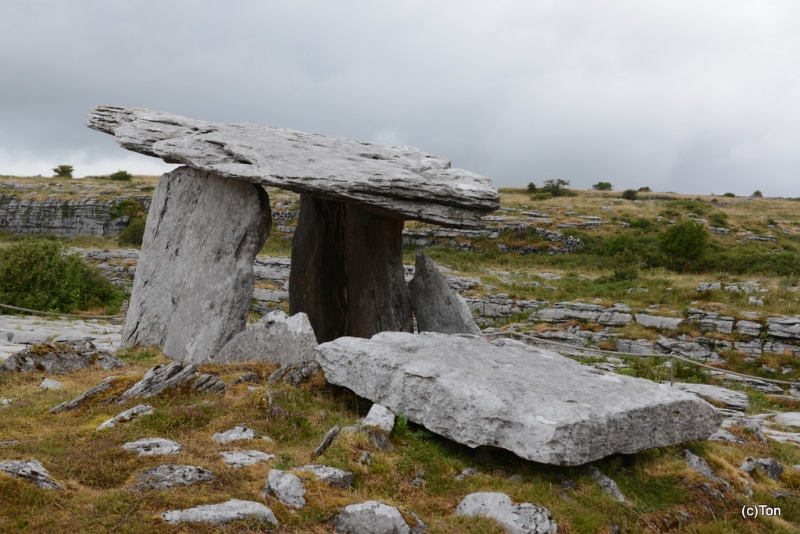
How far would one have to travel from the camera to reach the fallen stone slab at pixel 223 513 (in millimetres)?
5215

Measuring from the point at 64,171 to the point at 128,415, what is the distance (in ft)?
223

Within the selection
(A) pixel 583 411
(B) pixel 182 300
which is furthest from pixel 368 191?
(A) pixel 583 411

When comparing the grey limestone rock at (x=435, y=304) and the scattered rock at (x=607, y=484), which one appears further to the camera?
the grey limestone rock at (x=435, y=304)

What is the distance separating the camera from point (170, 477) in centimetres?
591

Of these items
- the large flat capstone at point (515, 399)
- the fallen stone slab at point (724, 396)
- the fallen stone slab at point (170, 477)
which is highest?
the large flat capstone at point (515, 399)

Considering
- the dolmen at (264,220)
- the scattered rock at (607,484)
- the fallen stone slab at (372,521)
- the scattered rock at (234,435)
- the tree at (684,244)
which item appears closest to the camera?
the fallen stone slab at (372,521)

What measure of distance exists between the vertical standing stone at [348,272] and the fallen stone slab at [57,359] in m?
4.24

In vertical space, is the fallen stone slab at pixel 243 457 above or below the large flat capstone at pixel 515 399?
below

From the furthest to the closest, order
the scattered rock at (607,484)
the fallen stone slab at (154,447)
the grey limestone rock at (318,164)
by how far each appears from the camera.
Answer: the grey limestone rock at (318,164) → the scattered rock at (607,484) → the fallen stone slab at (154,447)

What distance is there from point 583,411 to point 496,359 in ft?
6.92

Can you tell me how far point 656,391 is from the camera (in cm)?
823

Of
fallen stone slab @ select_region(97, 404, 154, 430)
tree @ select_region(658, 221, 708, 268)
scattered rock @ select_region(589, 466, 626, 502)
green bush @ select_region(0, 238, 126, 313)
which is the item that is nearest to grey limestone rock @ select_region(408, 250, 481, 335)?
scattered rock @ select_region(589, 466, 626, 502)

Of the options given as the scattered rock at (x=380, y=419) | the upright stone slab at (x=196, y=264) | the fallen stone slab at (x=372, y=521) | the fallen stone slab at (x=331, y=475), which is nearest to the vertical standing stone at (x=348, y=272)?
the upright stone slab at (x=196, y=264)

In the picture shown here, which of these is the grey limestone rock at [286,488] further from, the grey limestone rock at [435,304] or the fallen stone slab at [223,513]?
the grey limestone rock at [435,304]
